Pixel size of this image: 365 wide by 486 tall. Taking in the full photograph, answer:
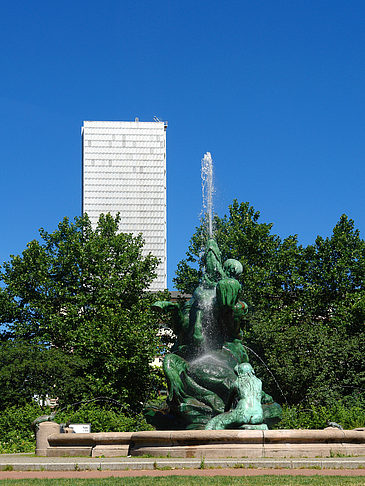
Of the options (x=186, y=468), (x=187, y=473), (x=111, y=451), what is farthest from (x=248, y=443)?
(x=111, y=451)

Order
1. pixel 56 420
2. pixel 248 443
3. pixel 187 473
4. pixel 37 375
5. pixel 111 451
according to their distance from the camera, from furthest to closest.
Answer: pixel 37 375 → pixel 56 420 → pixel 111 451 → pixel 248 443 → pixel 187 473

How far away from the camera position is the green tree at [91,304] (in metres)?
39.0

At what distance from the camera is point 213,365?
1902cm

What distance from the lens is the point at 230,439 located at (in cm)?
1521

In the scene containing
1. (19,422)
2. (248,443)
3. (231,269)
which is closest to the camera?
(248,443)

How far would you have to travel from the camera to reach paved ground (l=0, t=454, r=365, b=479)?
12.7 meters

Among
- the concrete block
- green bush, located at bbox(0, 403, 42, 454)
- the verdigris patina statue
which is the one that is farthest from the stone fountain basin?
green bush, located at bbox(0, 403, 42, 454)

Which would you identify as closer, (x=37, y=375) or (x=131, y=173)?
(x=37, y=375)

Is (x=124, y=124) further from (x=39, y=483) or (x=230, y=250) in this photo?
(x=39, y=483)

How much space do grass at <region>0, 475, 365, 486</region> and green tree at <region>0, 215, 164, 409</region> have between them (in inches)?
1055

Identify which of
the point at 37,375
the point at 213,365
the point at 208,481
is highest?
the point at 213,365

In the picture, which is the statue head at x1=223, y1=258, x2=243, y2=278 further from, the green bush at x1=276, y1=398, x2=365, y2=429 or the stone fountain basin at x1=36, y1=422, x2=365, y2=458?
the green bush at x1=276, y1=398, x2=365, y2=429

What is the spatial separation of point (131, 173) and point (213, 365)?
123 metres

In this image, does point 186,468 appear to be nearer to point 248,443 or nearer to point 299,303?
point 248,443
